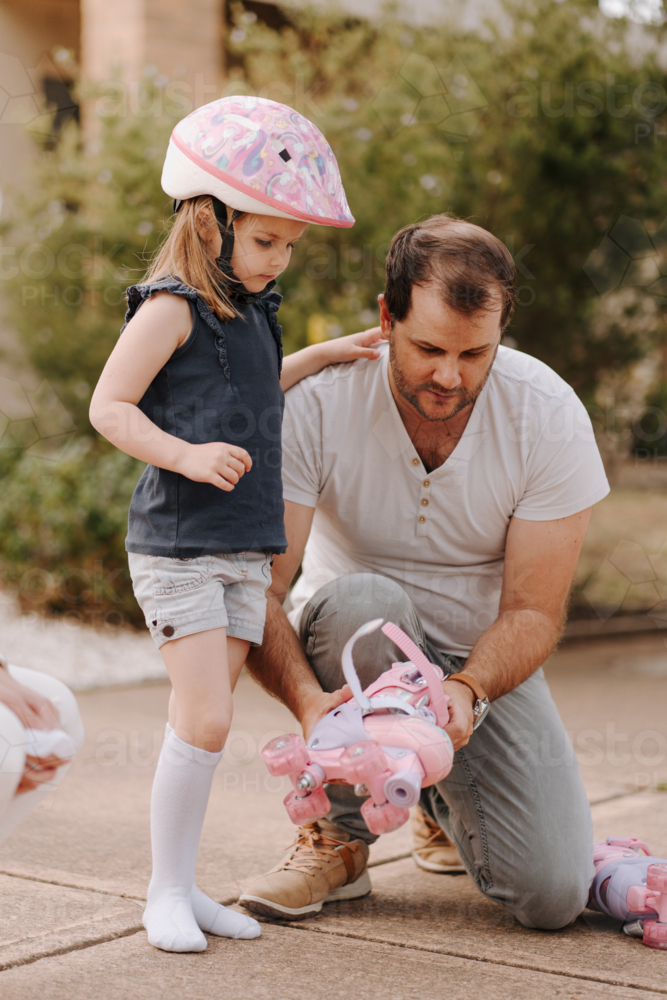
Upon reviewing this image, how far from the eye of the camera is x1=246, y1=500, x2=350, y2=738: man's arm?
2166 mm

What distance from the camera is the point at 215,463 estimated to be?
1.98m

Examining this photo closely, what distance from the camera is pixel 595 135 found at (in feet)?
18.6

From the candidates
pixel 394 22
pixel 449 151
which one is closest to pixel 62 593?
pixel 449 151

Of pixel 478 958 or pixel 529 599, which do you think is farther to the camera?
pixel 529 599

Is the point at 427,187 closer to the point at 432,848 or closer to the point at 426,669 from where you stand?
the point at 432,848

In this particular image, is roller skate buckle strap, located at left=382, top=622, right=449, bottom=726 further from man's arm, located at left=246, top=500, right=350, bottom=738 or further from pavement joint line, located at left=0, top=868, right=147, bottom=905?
pavement joint line, located at left=0, top=868, right=147, bottom=905

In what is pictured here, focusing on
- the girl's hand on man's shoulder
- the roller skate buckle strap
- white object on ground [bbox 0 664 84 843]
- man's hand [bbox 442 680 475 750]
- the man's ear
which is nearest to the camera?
white object on ground [bbox 0 664 84 843]

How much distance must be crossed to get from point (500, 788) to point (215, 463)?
1003 mm

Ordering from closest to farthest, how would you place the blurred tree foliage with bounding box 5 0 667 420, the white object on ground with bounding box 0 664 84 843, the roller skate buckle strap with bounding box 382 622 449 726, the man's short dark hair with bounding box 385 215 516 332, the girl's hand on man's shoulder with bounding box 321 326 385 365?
1. the white object on ground with bounding box 0 664 84 843
2. the roller skate buckle strap with bounding box 382 622 449 726
3. the man's short dark hair with bounding box 385 215 516 332
4. the girl's hand on man's shoulder with bounding box 321 326 385 365
5. the blurred tree foliage with bounding box 5 0 667 420

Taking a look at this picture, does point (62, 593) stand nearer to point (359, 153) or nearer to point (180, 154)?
point (359, 153)

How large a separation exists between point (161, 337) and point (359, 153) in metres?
3.67

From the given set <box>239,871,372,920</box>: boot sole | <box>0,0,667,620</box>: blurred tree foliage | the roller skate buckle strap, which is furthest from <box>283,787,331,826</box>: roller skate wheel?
<box>0,0,667,620</box>: blurred tree foliage

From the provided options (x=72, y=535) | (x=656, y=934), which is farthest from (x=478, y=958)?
(x=72, y=535)

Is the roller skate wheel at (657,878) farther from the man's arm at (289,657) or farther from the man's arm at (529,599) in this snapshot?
the man's arm at (289,657)
